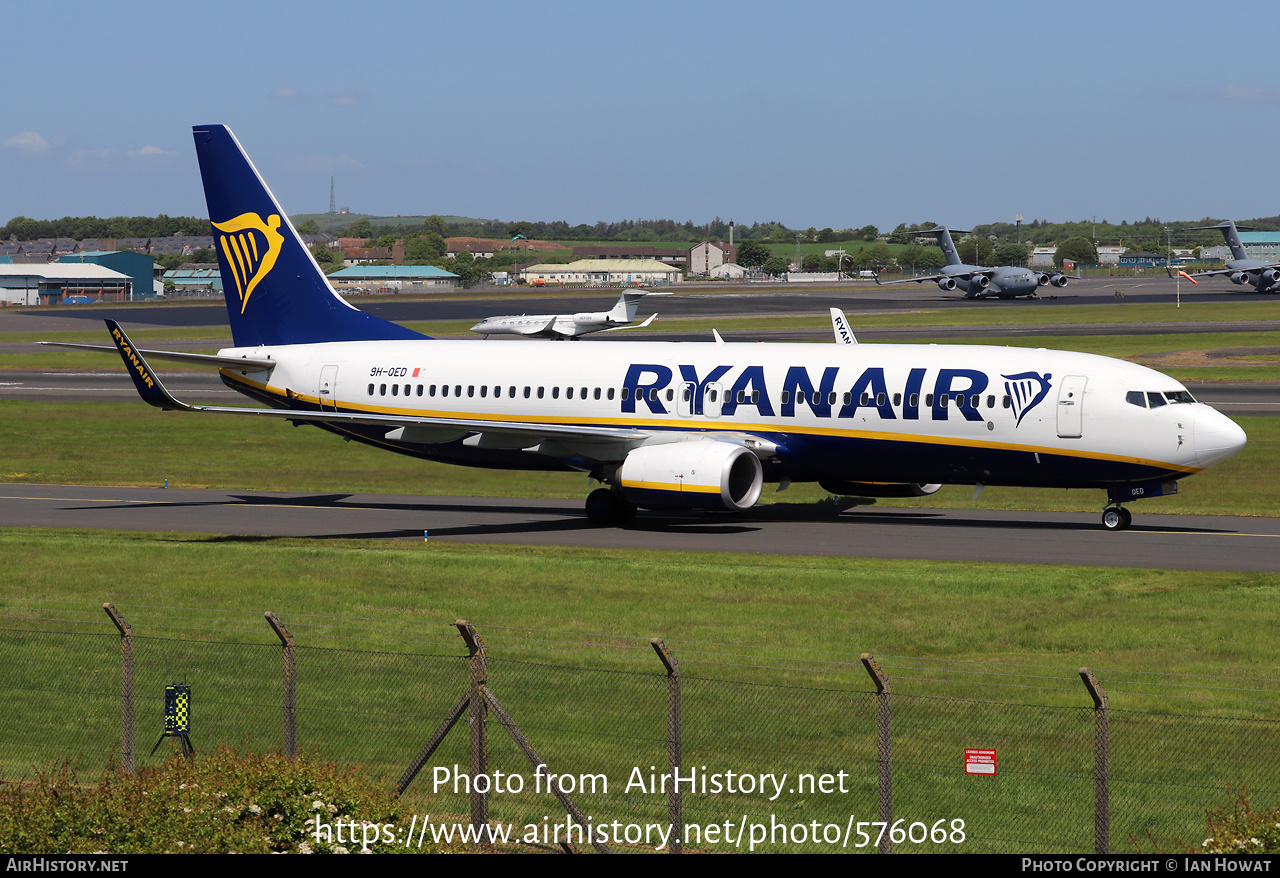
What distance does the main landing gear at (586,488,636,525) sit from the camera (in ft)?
127

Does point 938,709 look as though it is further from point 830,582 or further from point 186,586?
point 186,586

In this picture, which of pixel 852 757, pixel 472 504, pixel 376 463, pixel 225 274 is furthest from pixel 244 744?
pixel 376 463

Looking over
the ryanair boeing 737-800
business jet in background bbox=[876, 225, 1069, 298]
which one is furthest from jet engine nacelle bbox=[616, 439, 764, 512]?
business jet in background bbox=[876, 225, 1069, 298]

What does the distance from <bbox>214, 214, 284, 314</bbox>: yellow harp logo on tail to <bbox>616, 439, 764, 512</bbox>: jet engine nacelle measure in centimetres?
1453

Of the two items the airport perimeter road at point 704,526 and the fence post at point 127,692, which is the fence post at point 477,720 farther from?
the airport perimeter road at point 704,526

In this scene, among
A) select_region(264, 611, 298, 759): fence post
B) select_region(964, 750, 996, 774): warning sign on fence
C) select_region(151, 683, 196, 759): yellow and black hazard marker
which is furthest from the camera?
select_region(151, 683, 196, 759): yellow and black hazard marker

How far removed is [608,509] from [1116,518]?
12853mm

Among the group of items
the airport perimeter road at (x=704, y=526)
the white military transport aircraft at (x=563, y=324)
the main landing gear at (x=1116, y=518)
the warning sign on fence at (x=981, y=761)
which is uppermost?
the warning sign on fence at (x=981, y=761)

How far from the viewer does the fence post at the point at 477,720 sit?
45.0 feet

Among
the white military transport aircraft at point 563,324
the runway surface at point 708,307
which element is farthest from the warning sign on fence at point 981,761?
the runway surface at point 708,307

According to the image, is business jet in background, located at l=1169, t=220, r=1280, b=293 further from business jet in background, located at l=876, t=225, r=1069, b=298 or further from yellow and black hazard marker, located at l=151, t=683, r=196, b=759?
yellow and black hazard marker, located at l=151, t=683, r=196, b=759

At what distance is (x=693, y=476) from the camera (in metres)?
35.6

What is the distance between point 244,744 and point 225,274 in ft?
100

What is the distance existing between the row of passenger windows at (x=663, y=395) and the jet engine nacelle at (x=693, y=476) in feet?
5.46
